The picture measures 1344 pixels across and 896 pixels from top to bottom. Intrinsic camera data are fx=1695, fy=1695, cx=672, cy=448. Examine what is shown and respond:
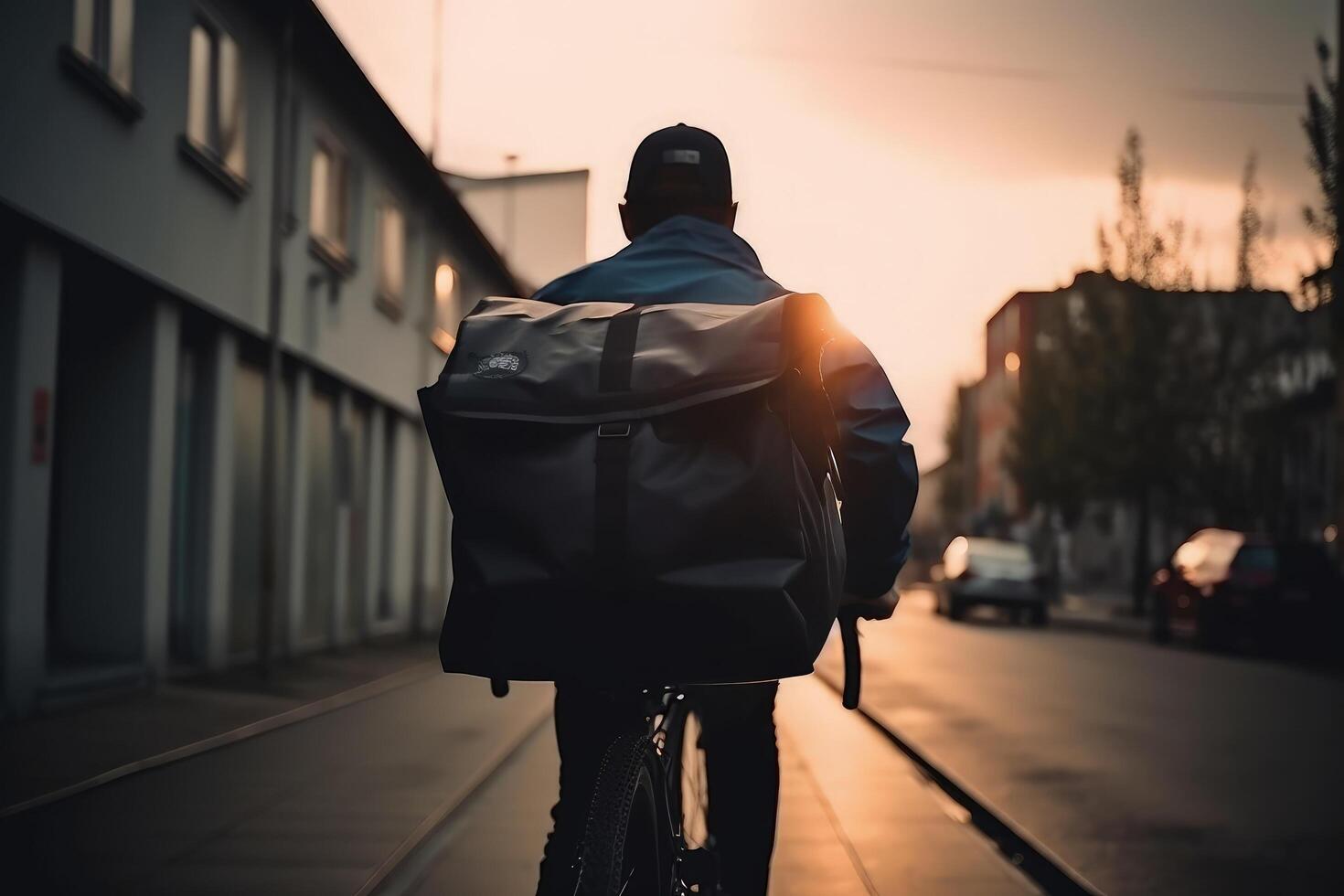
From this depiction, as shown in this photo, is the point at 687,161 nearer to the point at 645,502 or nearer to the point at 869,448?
the point at 869,448

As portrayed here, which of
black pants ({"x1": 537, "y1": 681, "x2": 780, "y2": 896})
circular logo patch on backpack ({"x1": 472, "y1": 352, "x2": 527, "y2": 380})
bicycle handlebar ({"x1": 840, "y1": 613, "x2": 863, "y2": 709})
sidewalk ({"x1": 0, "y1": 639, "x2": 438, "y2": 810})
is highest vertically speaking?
circular logo patch on backpack ({"x1": 472, "y1": 352, "x2": 527, "y2": 380})

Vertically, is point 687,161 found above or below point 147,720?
above

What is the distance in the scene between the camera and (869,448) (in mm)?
2949

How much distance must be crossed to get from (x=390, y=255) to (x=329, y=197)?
4255 millimetres

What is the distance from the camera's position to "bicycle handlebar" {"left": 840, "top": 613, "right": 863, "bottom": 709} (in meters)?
3.29

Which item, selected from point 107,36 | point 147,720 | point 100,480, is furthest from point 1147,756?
point 107,36

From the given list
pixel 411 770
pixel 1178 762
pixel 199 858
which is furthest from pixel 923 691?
pixel 199 858

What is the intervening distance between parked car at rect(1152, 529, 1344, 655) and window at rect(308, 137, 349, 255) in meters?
13.2

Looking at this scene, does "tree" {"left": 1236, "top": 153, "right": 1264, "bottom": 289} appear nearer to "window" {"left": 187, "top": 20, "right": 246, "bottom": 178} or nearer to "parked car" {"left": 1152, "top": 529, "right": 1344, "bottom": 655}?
"parked car" {"left": 1152, "top": 529, "right": 1344, "bottom": 655}

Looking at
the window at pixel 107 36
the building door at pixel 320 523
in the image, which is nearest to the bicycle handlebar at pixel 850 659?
the window at pixel 107 36

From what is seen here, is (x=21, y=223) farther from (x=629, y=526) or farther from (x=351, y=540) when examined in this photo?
(x=351, y=540)

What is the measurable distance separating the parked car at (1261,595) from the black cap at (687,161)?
20.9 m

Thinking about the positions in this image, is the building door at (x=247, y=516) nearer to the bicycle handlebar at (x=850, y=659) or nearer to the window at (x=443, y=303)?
the window at (x=443, y=303)

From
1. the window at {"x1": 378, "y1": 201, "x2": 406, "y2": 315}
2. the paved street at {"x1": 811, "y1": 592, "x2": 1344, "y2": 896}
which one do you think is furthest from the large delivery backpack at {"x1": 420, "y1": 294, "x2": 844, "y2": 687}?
the window at {"x1": 378, "y1": 201, "x2": 406, "y2": 315}
